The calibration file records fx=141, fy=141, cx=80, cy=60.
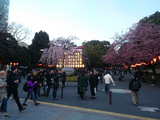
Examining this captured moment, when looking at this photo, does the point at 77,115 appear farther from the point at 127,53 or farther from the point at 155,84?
the point at 127,53

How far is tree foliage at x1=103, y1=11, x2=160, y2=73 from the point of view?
61.6ft

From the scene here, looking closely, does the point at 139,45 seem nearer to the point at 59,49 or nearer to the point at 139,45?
the point at 139,45

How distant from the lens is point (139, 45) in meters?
20.1

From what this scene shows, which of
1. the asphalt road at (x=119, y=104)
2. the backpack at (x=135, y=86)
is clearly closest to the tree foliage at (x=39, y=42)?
the asphalt road at (x=119, y=104)

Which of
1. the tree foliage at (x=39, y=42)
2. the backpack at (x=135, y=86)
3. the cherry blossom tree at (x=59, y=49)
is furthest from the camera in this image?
the tree foliage at (x=39, y=42)

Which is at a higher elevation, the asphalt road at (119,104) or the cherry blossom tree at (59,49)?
the cherry blossom tree at (59,49)

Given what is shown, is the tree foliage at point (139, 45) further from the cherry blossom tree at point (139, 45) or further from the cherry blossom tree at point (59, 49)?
the cherry blossom tree at point (59, 49)

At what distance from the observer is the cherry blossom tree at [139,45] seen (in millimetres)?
18781

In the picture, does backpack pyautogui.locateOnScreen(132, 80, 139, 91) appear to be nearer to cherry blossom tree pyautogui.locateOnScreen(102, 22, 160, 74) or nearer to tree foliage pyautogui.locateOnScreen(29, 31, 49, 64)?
cherry blossom tree pyautogui.locateOnScreen(102, 22, 160, 74)

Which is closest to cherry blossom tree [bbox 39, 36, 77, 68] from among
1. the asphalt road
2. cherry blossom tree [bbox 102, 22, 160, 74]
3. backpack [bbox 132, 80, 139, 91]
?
cherry blossom tree [bbox 102, 22, 160, 74]

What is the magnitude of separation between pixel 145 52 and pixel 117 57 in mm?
5820

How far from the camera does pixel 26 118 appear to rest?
16.5 feet

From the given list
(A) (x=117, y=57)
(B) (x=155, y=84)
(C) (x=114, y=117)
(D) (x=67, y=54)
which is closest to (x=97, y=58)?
(D) (x=67, y=54)

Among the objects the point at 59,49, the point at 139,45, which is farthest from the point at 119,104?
the point at 59,49
